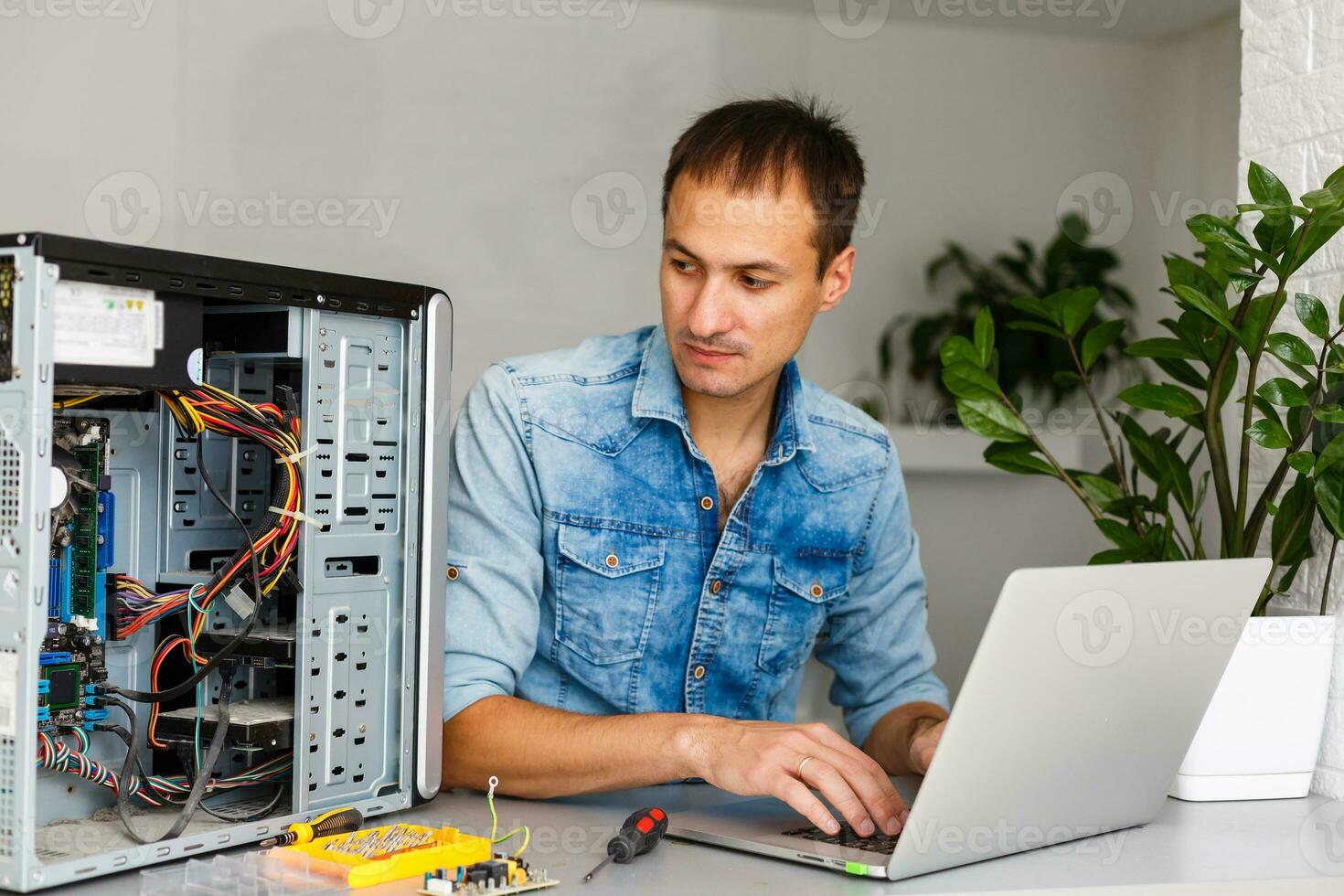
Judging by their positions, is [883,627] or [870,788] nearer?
[870,788]

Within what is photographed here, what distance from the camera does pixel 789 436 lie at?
1569 mm

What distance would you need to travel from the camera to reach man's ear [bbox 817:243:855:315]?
64.7 inches

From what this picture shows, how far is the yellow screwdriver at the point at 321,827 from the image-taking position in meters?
0.98

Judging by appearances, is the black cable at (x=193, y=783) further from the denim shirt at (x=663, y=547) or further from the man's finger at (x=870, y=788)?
the man's finger at (x=870, y=788)

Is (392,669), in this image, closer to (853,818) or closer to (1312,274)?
(853,818)

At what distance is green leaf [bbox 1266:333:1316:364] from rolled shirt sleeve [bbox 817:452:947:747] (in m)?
0.50

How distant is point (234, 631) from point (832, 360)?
2865mm

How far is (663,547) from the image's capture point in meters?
1.50

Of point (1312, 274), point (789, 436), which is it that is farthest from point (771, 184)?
point (1312, 274)

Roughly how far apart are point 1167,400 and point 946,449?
229 centimetres

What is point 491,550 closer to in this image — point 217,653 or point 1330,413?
point 217,653
